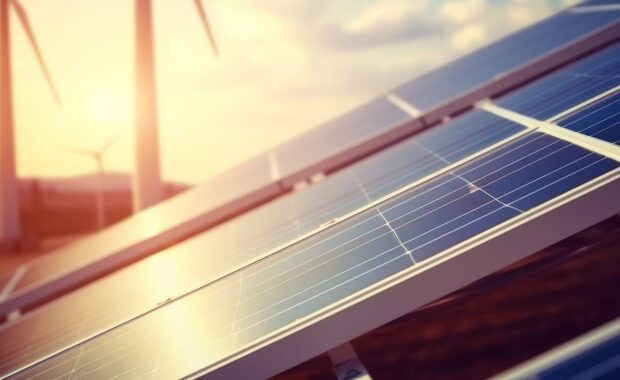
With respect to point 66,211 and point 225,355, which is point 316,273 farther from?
point 66,211

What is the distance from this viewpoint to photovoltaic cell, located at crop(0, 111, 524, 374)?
547 centimetres

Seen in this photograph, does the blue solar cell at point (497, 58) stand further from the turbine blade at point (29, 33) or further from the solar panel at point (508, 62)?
the turbine blade at point (29, 33)

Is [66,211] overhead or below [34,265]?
overhead

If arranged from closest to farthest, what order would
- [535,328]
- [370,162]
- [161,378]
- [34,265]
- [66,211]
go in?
[161,378] → [535,328] → [370,162] → [34,265] → [66,211]

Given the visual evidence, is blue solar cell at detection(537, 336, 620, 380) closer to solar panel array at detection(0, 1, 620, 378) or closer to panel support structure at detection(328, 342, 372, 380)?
solar panel array at detection(0, 1, 620, 378)

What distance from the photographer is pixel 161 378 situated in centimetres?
343

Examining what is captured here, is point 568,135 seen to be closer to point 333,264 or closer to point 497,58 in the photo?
point 333,264

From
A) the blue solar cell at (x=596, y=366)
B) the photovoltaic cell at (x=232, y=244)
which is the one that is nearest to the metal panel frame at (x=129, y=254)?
the photovoltaic cell at (x=232, y=244)

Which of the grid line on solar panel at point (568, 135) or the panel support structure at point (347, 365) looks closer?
the panel support structure at point (347, 365)

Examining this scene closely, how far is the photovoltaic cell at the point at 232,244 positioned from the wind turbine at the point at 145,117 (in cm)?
732

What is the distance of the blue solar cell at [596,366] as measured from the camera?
2010mm

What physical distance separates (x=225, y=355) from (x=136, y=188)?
1242 centimetres

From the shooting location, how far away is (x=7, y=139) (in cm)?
2719

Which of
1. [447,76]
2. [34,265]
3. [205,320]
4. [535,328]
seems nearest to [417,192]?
[205,320]
